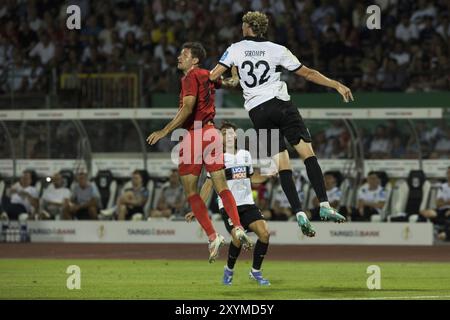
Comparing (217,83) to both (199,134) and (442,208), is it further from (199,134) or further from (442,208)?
(442,208)

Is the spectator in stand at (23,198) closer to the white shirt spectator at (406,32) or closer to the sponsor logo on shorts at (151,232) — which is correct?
the sponsor logo on shorts at (151,232)

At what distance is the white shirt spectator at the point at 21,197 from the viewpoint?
26875 mm

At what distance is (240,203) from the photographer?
16.1m

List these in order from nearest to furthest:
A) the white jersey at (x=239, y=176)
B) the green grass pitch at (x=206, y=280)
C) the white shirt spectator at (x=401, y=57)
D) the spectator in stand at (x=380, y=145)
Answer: the green grass pitch at (x=206, y=280), the white jersey at (x=239, y=176), the spectator in stand at (x=380, y=145), the white shirt spectator at (x=401, y=57)

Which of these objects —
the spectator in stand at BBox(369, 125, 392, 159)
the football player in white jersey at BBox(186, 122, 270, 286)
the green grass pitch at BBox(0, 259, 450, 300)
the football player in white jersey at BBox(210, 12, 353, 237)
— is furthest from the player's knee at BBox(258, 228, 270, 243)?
the spectator in stand at BBox(369, 125, 392, 159)

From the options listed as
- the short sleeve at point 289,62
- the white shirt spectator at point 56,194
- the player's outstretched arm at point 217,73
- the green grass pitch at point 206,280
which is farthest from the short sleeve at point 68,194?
the short sleeve at point 289,62

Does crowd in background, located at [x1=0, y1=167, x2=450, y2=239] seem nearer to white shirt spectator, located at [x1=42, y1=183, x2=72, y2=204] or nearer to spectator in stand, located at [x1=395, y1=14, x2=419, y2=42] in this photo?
white shirt spectator, located at [x1=42, y1=183, x2=72, y2=204]

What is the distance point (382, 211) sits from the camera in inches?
997

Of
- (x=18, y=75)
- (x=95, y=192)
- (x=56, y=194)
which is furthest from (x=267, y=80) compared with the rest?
(x=18, y=75)

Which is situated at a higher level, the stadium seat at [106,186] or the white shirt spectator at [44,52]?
the white shirt spectator at [44,52]

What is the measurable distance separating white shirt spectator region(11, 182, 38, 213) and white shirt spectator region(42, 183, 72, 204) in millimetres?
278

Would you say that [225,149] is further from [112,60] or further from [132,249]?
[112,60]

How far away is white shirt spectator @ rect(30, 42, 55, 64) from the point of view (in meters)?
30.4

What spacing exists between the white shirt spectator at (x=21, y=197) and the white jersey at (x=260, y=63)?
13.4m
